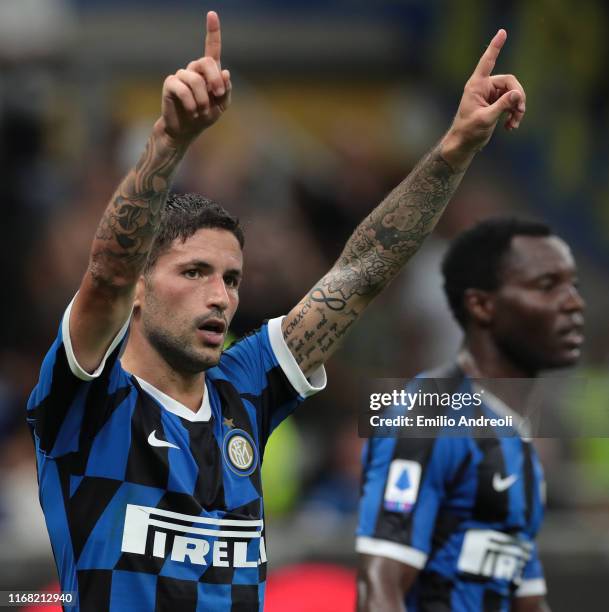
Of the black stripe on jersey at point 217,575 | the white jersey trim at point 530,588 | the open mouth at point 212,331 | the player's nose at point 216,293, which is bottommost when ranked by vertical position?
the black stripe on jersey at point 217,575

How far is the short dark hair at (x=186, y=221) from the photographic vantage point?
381 cm

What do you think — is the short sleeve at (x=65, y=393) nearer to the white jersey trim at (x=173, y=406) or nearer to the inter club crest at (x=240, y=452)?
the white jersey trim at (x=173, y=406)

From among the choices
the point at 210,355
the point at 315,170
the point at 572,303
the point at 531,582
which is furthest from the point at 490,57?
the point at 315,170

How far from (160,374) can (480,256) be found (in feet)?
6.22

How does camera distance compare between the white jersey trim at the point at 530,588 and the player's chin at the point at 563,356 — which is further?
the player's chin at the point at 563,356

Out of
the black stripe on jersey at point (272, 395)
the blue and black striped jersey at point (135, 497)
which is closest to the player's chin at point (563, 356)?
the black stripe on jersey at point (272, 395)

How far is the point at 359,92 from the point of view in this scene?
14.2 metres

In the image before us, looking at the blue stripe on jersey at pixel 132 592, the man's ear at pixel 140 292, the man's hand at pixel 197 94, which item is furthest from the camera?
the man's ear at pixel 140 292

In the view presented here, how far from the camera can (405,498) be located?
4.68 m

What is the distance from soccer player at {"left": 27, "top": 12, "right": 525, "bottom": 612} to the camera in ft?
10.8

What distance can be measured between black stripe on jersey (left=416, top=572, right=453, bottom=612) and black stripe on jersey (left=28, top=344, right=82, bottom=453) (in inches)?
69.7

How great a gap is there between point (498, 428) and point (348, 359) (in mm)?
5320

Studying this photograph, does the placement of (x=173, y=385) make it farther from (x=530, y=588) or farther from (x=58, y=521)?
(x=530, y=588)

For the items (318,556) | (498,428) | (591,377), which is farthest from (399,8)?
(498,428)
